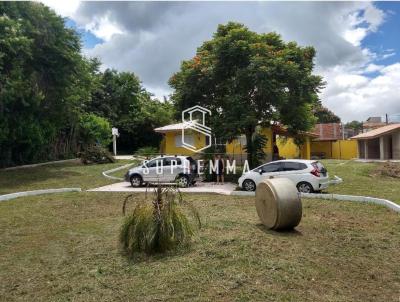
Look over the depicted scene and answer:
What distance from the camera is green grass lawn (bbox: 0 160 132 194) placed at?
1780 cm

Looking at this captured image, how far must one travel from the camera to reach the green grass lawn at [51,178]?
17.8m

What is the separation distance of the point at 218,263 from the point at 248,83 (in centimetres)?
1296

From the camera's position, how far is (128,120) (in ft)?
136

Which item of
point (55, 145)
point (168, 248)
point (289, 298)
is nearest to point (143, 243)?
point (168, 248)

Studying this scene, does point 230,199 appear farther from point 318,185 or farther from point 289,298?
point 289,298

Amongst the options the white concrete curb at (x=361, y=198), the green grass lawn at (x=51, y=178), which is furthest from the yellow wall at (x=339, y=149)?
the white concrete curb at (x=361, y=198)

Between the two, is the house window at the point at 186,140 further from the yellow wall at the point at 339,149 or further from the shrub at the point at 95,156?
the yellow wall at the point at 339,149

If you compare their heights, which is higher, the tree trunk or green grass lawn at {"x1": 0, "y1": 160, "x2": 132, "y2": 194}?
the tree trunk

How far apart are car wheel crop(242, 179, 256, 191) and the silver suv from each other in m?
3.13

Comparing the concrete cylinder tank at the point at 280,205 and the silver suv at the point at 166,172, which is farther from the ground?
the silver suv at the point at 166,172

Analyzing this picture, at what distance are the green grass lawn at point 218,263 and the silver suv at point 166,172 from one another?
8.19 meters

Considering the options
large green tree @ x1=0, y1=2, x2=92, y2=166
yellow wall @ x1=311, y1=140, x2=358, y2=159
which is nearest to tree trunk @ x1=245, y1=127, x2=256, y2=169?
large green tree @ x1=0, y1=2, x2=92, y2=166

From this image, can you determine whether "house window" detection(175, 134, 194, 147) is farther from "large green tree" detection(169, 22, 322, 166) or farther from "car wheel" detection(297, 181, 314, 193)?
"car wheel" detection(297, 181, 314, 193)

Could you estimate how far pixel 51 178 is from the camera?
20.7m
